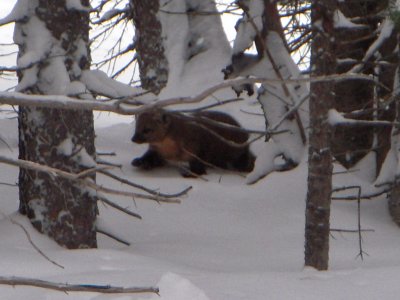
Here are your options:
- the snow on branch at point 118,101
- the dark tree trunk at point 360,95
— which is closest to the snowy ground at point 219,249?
the dark tree trunk at point 360,95

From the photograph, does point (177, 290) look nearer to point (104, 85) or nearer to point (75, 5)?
point (104, 85)

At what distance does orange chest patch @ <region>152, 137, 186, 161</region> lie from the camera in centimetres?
942

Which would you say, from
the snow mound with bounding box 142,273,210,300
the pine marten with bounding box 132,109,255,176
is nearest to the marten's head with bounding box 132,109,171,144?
the pine marten with bounding box 132,109,255,176

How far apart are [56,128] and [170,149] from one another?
386 cm

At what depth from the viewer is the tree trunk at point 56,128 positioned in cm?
559

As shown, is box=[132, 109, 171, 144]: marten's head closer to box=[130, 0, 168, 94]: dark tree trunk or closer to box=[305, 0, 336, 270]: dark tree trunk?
box=[130, 0, 168, 94]: dark tree trunk

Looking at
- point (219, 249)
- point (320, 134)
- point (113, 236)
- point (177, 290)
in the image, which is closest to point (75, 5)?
point (113, 236)

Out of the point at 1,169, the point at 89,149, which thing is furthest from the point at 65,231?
the point at 1,169

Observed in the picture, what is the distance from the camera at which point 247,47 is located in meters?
7.78

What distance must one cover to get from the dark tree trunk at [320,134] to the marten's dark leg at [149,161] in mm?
4182

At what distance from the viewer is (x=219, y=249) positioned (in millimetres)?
6145

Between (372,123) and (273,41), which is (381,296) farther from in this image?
(273,41)

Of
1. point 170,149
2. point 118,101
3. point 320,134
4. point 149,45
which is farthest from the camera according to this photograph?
point 149,45

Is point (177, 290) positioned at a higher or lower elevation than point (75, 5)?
lower
